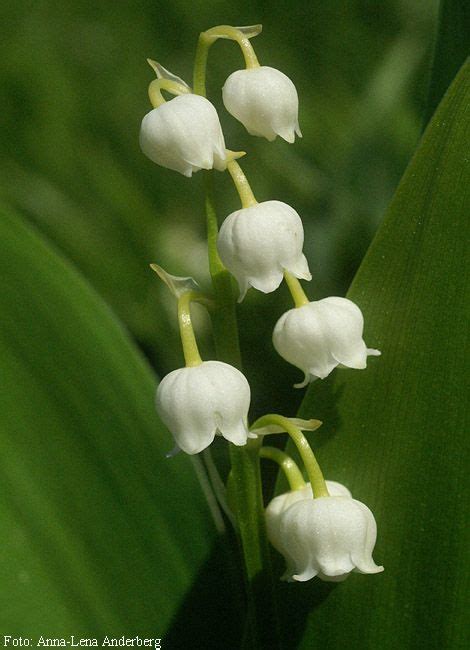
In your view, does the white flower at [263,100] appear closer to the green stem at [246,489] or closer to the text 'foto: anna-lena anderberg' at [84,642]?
the green stem at [246,489]

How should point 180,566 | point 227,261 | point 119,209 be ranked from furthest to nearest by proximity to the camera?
point 119,209 → point 180,566 → point 227,261

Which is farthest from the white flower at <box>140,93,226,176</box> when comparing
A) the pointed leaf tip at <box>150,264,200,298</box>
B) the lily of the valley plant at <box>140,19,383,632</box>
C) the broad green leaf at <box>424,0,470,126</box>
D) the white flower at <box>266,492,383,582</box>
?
the broad green leaf at <box>424,0,470,126</box>

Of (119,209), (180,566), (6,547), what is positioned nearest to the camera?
(6,547)

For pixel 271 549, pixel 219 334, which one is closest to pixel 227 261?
pixel 219 334

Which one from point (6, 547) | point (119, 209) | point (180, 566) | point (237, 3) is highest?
point (237, 3)

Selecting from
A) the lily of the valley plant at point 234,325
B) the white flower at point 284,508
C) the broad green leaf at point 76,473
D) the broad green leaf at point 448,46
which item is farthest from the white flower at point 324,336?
the broad green leaf at point 448,46

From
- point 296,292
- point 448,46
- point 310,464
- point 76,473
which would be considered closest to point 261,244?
point 296,292

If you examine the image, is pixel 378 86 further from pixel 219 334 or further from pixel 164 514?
pixel 164 514

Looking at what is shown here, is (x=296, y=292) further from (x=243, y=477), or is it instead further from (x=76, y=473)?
(x=76, y=473)
